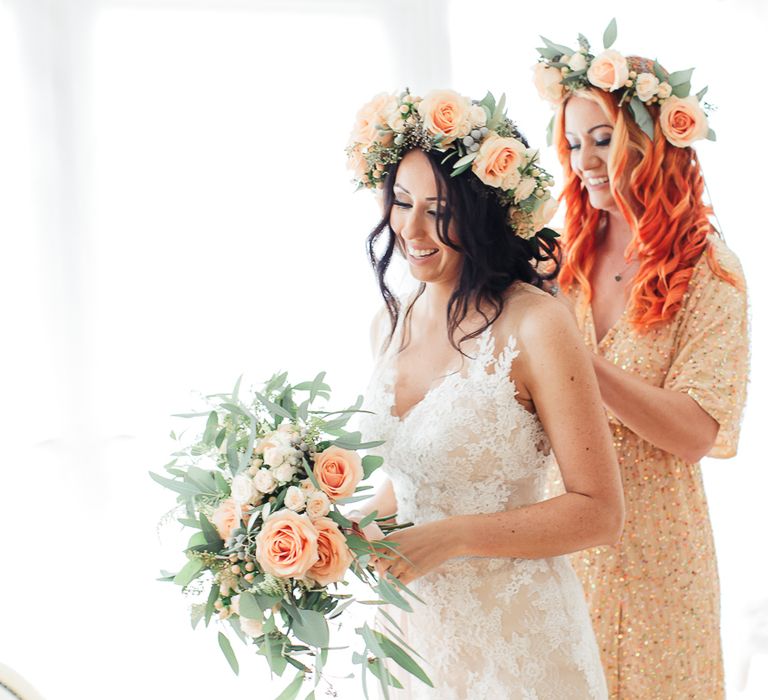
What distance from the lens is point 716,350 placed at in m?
1.93

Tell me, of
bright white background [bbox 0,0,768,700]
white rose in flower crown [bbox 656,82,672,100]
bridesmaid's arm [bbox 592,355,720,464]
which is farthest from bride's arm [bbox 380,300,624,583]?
bright white background [bbox 0,0,768,700]

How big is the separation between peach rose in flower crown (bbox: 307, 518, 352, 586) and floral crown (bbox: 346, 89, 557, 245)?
63cm

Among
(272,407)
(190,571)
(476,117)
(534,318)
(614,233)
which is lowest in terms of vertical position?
(190,571)

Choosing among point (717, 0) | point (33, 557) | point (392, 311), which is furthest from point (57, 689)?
point (717, 0)

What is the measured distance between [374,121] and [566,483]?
0.72m

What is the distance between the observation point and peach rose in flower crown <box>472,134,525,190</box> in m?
1.52

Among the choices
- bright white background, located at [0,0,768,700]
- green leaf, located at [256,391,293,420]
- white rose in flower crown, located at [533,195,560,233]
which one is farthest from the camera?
bright white background, located at [0,0,768,700]

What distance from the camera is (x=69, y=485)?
290 cm

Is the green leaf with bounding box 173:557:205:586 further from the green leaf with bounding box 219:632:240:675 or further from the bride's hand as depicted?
the bride's hand

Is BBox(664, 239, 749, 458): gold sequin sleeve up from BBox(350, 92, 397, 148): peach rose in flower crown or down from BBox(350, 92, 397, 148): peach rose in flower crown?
down

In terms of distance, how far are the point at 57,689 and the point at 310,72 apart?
2178mm

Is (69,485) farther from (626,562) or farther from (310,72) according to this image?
(626,562)

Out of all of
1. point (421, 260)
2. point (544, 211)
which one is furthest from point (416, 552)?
point (544, 211)

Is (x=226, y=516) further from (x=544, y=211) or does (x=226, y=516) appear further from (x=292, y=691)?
(x=544, y=211)
